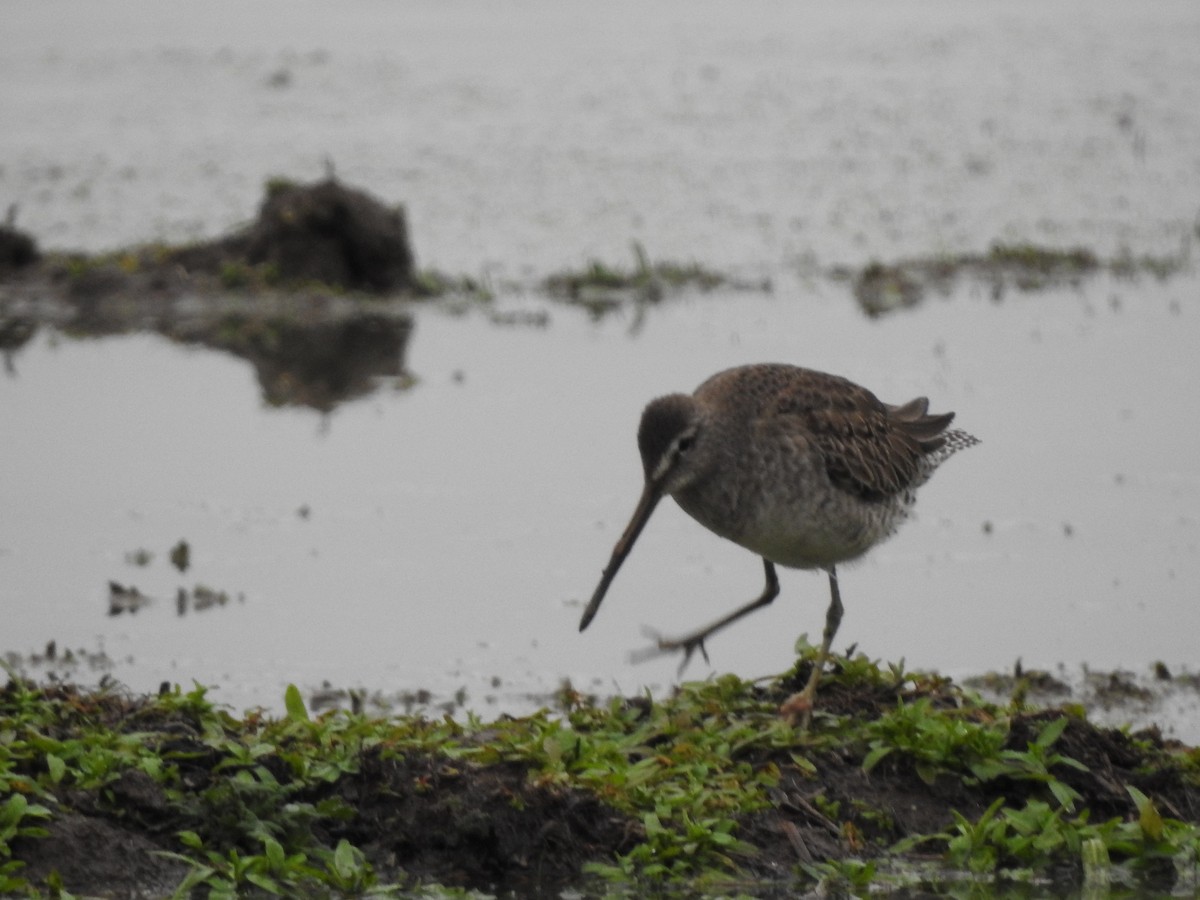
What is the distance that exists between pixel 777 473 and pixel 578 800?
1.35 metres

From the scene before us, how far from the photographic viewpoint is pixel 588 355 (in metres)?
12.1

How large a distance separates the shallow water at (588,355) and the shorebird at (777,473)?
1085 millimetres

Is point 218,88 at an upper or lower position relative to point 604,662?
upper

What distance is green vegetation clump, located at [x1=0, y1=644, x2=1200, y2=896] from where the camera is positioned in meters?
5.24

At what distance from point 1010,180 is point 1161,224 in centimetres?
197

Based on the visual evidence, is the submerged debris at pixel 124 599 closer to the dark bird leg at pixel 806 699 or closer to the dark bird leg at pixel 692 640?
the dark bird leg at pixel 692 640

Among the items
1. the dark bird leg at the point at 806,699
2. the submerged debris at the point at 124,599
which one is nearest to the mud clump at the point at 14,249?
the submerged debris at the point at 124,599

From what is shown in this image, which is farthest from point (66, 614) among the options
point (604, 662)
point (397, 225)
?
point (397, 225)

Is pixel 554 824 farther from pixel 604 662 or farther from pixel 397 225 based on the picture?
pixel 397 225

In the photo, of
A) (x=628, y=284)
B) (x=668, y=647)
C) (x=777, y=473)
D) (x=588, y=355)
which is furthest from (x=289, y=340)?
(x=777, y=473)

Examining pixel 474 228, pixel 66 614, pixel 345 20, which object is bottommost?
pixel 66 614

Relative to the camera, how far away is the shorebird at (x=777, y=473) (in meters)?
6.10

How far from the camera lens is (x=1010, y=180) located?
1734 centimetres

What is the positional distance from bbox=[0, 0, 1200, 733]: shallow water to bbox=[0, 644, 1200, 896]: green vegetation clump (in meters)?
1.49
